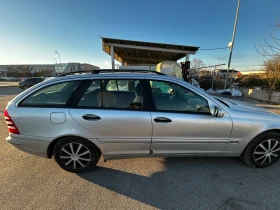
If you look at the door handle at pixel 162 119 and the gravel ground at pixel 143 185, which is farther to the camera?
the door handle at pixel 162 119

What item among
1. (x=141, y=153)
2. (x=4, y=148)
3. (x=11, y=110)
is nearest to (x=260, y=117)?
(x=141, y=153)

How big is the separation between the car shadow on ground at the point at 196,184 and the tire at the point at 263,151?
120 millimetres

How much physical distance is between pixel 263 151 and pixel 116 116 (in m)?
2.55

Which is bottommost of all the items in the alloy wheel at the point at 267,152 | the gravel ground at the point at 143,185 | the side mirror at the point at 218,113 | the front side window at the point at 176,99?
the gravel ground at the point at 143,185

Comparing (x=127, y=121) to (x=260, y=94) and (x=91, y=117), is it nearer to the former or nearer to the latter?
(x=91, y=117)

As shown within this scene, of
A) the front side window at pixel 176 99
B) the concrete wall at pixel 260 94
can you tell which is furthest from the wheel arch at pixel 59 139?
the concrete wall at pixel 260 94

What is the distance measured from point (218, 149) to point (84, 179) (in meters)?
2.20

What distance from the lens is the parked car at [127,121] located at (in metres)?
2.39

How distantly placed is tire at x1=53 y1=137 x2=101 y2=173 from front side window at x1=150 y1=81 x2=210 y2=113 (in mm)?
1275

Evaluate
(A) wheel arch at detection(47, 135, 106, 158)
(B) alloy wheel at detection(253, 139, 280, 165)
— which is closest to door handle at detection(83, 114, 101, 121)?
(A) wheel arch at detection(47, 135, 106, 158)

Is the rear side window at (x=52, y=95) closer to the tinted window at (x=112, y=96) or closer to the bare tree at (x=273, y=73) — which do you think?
the tinted window at (x=112, y=96)

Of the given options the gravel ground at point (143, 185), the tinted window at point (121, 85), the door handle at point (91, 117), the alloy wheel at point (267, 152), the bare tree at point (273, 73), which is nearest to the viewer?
the gravel ground at point (143, 185)

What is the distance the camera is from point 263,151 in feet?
8.93

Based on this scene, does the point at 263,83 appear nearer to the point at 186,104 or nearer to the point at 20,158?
the point at 186,104
